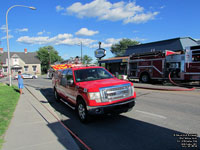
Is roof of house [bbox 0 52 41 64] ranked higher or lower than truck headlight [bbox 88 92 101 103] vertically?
higher

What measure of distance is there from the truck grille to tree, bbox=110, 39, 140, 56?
6446 cm

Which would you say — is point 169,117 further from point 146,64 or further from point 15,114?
point 146,64

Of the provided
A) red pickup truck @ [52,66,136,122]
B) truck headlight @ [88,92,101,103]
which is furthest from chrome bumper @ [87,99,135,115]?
truck headlight @ [88,92,101,103]

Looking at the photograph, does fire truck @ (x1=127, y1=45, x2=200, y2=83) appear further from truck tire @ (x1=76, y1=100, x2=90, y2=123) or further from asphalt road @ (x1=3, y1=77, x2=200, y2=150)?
truck tire @ (x1=76, y1=100, x2=90, y2=123)

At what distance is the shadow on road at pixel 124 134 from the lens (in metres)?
3.44

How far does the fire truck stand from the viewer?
478 inches

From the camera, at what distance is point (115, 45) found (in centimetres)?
7156

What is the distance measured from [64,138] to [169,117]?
11.7ft

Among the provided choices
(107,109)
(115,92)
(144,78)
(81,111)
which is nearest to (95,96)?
(107,109)

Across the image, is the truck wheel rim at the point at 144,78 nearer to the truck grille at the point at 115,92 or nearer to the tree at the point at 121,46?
the truck grille at the point at 115,92

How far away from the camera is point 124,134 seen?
13.3 feet

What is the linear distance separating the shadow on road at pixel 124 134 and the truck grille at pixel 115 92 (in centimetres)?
89

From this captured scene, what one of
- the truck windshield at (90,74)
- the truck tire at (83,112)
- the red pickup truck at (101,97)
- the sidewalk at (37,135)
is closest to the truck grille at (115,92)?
the red pickup truck at (101,97)

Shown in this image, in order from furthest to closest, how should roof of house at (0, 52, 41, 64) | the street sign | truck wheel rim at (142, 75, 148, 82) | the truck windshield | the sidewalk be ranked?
roof of house at (0, 52, 41, 64)
the street sign
truck wheel rim at (142, 75, 148, 82)
the truck windshield
the sidewalk
